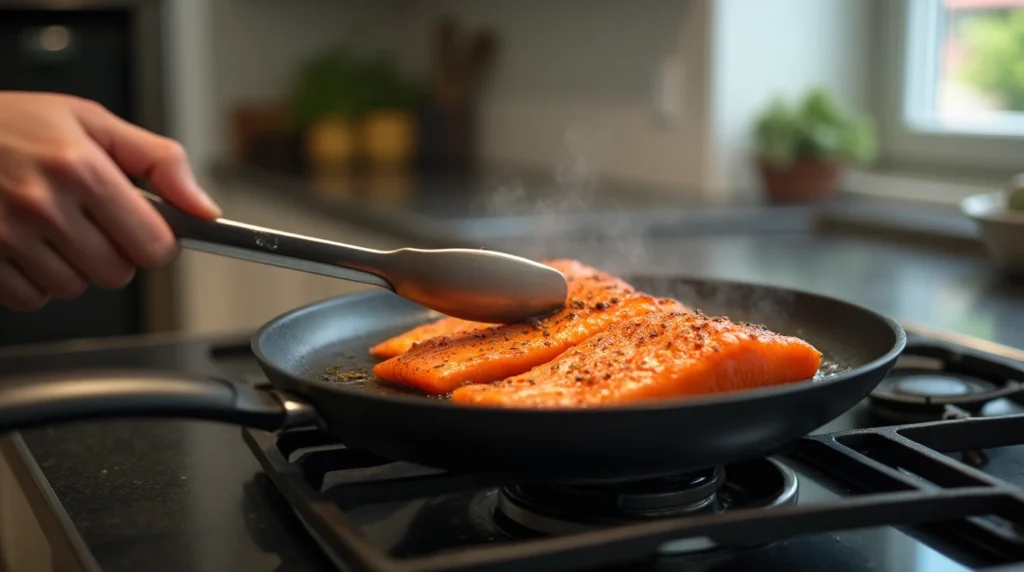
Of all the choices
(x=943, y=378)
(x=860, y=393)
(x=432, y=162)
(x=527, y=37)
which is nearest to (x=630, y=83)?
(x=527, y=37)

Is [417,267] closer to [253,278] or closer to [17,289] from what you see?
[17,289]

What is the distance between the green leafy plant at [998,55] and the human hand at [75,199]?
1755mm

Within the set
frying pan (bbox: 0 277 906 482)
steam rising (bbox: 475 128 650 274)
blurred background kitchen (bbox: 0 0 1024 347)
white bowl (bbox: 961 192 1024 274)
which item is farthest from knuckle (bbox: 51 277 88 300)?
white bowl (bbox: 961 192 1024 274)

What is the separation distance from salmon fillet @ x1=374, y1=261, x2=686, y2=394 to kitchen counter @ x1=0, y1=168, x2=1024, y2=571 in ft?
0.45

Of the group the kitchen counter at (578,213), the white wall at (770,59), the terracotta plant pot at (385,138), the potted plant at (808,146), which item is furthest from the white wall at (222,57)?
the potted plant at (808,146)

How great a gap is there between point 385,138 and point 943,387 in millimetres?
2612

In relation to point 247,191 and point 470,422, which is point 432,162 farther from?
point 470,422

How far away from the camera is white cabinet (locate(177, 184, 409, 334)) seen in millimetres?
2465

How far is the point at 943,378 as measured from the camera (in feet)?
3.32

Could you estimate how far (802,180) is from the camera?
7.46 feet

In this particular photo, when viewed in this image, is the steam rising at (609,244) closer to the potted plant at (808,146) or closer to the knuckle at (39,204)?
the potted plant at (808,146)

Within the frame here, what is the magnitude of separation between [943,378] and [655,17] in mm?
1692

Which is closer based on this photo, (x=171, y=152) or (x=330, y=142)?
(x=171, y=152)

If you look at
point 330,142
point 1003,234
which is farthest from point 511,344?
point 330,142
